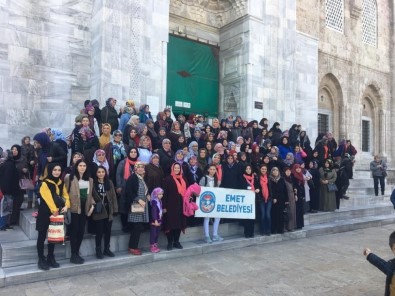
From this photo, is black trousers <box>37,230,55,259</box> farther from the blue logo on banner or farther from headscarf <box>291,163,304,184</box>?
headscarf <box>291,163,304,184</box>

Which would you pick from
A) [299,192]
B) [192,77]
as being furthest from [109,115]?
[192,77]

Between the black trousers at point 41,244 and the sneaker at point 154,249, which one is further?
the sneaker at point 154,249

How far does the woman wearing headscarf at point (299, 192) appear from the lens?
8742 mm

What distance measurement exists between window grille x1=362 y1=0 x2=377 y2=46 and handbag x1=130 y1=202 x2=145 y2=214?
19574 millimetres

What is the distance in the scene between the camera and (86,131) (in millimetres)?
6773

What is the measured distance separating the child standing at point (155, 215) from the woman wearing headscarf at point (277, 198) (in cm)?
305

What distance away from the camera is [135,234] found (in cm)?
625

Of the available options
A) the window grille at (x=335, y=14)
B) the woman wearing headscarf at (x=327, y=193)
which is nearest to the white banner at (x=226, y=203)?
the woman wearing headscarf at (x=327, y=193)

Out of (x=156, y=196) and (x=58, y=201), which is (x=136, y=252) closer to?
(x=156, y=196)

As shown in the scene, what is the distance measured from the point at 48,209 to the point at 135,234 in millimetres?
1654

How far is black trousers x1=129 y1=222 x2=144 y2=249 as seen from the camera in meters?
6.21

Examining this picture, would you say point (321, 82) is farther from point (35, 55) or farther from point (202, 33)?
point (35, 55)

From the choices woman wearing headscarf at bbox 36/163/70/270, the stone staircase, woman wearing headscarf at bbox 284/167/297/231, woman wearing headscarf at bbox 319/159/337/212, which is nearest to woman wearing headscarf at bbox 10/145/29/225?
the stone staircase

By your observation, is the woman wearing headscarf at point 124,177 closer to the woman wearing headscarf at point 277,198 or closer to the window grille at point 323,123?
the woman wearing headscarf at point 277,198
